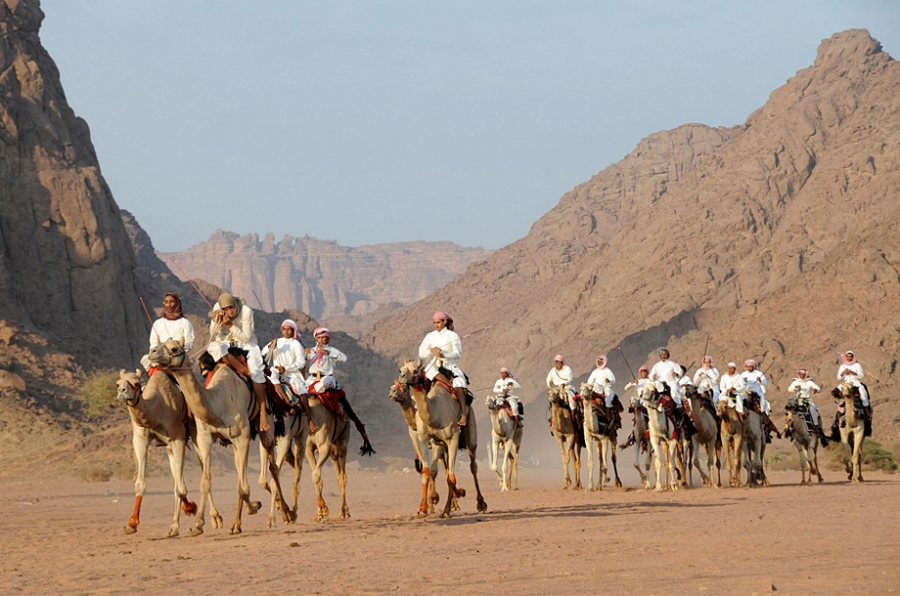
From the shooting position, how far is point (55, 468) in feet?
113

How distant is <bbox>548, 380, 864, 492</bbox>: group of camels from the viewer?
77.8 ft

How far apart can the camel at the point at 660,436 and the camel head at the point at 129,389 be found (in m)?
12.4

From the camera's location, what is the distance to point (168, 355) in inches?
503

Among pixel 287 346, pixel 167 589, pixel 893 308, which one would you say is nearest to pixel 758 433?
pixel 287 346

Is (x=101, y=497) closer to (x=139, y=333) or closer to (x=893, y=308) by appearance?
(x=139, y=333)

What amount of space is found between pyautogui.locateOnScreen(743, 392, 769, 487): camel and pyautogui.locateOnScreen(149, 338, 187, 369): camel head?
1594 cm

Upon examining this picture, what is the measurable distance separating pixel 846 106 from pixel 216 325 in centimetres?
9174

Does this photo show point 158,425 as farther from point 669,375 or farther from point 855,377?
point 855,377

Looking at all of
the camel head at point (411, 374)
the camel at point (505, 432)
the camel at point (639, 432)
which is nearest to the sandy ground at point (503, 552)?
the camel head at point (411, 374)

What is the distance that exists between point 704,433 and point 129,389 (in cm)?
1555

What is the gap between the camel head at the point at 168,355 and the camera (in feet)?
41.7

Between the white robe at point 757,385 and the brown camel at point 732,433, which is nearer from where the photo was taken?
the brown camel at point 732,433

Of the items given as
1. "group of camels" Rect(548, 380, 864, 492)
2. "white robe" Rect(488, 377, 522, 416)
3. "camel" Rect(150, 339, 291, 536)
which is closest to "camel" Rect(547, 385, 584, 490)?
"group of camels" Rect(548, 380, 864, 492)

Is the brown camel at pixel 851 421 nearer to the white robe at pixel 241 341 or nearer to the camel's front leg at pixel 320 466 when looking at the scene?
the camel's front leg at pixel 320 466
